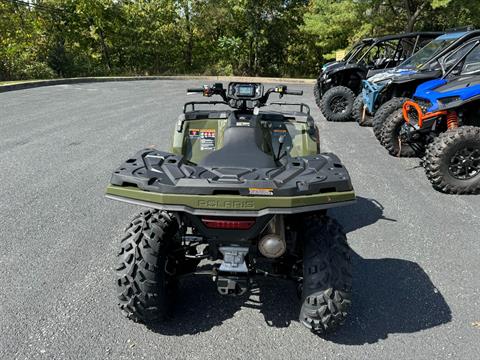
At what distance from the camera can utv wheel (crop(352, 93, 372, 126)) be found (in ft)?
29.3

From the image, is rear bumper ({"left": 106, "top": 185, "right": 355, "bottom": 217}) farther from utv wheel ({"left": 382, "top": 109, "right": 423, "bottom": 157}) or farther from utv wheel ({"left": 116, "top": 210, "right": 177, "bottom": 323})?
utv wheel ({"left": 382, "top": 109, "right": 423, "bottom": 157})

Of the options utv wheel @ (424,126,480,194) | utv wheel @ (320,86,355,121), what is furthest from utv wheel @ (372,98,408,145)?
utv wheel @ (320,86,355,121)

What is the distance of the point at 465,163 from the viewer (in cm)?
509

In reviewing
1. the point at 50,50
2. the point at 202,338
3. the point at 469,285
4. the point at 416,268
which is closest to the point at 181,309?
the point at 202,338

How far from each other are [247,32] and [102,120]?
15996 mm

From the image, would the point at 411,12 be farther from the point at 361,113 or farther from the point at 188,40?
the point at 188,40

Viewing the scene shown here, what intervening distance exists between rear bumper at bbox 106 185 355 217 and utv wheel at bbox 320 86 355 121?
8.15 meters

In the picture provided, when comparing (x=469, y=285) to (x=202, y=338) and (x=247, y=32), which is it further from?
(x=247, y=32)

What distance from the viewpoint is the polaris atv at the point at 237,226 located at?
2.14 m

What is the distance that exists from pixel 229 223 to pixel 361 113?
7.55 metres

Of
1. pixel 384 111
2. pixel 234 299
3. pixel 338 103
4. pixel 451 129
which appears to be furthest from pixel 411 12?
pixel 234 299

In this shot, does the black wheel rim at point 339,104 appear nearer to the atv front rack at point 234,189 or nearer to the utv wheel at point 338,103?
the utv wheel at point 338,103

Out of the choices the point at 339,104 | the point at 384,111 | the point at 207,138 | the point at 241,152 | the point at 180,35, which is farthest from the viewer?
the point at 180,35

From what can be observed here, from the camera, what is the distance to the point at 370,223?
430cm
